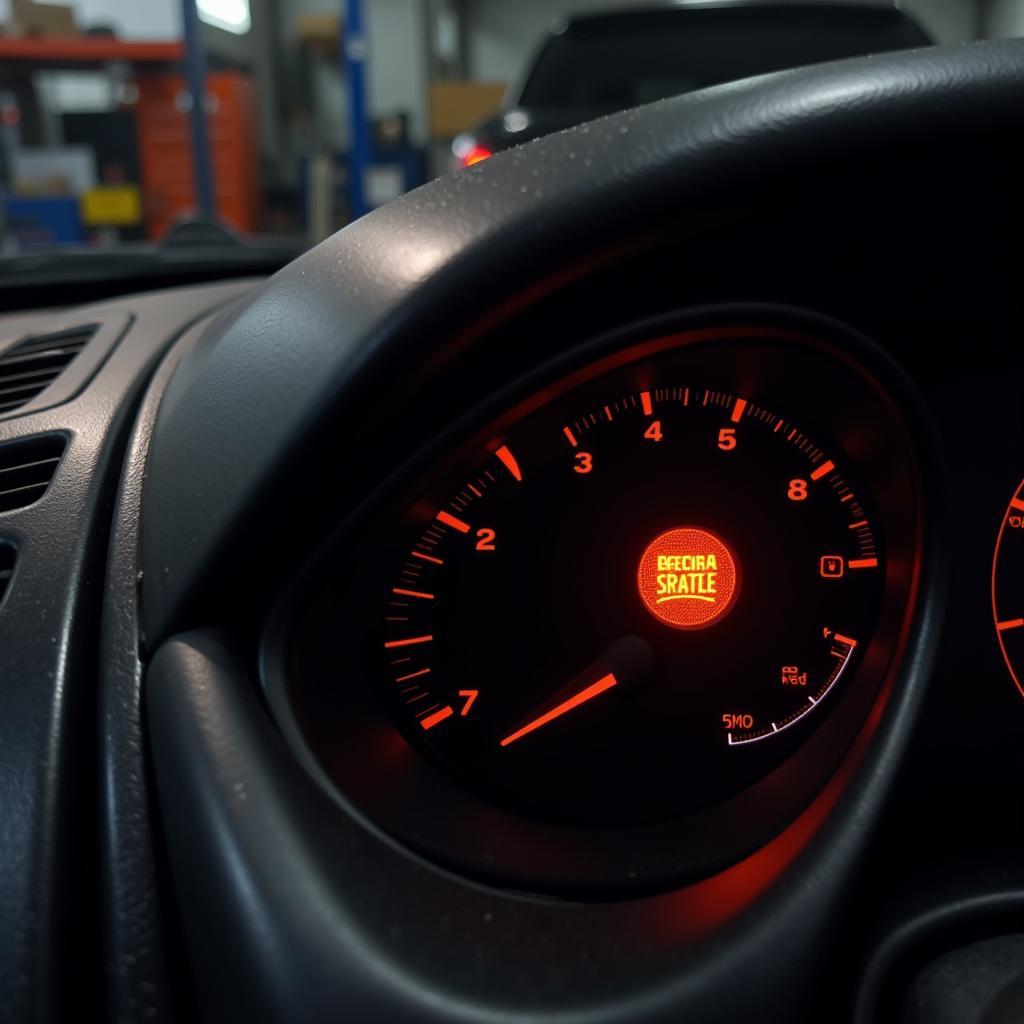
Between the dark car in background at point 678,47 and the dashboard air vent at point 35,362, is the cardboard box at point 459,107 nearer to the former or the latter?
the dark car in background at point 678,47

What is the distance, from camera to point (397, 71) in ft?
39.9

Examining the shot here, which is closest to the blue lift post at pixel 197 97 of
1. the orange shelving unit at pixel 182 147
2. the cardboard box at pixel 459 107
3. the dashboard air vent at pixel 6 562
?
the orange shelving unit at pixel 182 147

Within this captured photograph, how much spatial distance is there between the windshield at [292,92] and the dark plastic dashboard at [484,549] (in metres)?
0.19

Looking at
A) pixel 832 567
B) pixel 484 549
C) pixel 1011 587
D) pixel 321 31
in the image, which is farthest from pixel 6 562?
pixel 321 31

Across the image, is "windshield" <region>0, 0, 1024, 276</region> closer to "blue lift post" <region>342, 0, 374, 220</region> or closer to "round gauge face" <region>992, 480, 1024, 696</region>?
"blue lift post" <region>342, 0, 374, 220</region>

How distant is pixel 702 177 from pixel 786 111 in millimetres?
58

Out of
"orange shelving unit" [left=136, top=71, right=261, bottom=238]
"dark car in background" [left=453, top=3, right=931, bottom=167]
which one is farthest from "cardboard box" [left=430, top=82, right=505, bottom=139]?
"dark car in background" [left=453, top=3, right=931, bottom=167]

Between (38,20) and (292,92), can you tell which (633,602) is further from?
(292,92)

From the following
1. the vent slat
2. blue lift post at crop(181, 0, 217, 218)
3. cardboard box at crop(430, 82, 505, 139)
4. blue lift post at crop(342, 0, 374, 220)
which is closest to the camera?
the vent slat

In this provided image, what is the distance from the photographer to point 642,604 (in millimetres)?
745

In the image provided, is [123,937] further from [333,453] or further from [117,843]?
[333,453]

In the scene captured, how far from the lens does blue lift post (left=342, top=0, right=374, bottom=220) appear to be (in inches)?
234

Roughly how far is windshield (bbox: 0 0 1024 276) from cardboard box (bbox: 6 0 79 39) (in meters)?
0.02

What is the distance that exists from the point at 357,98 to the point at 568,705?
5.99 metres
